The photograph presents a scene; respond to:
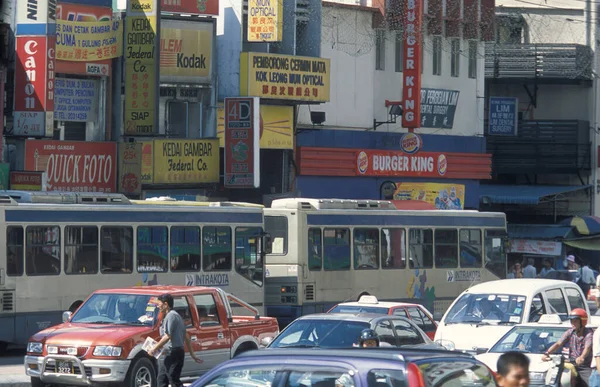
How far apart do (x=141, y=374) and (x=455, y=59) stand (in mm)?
31396

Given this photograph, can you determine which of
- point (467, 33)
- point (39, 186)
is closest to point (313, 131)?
point (467, 33)

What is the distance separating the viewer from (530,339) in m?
16.0

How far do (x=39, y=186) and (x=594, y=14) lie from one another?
27631 mm

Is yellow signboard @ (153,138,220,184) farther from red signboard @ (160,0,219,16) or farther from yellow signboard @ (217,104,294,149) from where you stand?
red signboard @ (160,0,219,16)

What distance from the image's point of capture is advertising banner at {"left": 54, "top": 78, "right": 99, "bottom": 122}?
33.9 meters

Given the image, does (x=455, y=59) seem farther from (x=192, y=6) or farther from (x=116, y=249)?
(x=116, y=249)

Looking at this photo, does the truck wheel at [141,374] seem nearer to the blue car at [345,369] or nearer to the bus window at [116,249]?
the bus window at [116,249]

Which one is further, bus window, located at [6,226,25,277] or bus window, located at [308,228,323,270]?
bus window, located at [308,228,323,270]

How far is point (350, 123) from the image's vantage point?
41500mm

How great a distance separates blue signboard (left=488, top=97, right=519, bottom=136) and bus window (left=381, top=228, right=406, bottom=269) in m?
18.7

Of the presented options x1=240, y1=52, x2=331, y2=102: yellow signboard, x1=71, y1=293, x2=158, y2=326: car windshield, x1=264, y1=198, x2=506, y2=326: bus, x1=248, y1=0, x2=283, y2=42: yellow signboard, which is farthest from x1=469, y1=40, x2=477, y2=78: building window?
x1=71, y1=293, x2=158, y2=326: car windshield

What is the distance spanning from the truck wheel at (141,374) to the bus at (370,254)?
35.5ft

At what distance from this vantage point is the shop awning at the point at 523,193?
47.3 meters

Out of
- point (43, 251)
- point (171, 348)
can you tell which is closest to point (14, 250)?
point (43, 251)
